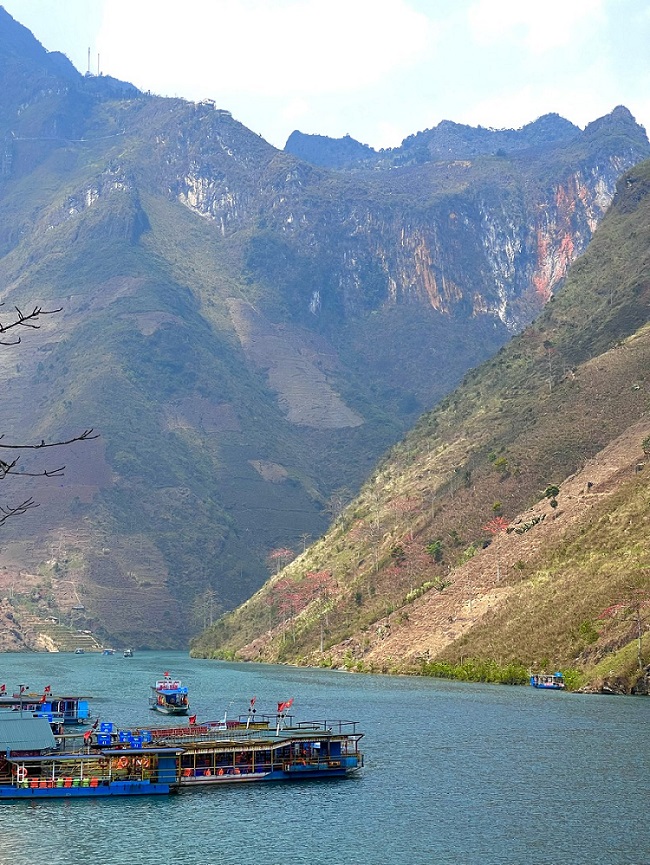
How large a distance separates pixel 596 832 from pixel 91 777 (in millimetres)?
35043

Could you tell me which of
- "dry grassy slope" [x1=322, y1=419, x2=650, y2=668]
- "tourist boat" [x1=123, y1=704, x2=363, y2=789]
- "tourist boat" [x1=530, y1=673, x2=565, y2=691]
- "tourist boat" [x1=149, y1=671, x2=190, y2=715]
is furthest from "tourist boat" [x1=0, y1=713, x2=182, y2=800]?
"dry grassy slope" [x1=322, y1=419, x2=650, y2=668]

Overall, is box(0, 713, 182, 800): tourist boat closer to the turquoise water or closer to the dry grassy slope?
the turquoise water

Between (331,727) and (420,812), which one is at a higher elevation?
(331,727)

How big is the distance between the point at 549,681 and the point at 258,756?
68.4 meters

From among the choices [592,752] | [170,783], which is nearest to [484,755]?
[592,752]

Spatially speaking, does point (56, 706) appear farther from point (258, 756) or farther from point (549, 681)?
point (549, 681)

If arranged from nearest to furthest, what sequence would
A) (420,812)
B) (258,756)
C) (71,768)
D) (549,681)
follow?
(420,812) < (71,768) < (258,756) < (549,681)

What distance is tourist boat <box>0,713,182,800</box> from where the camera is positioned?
90812 mm

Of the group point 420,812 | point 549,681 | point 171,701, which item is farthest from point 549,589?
point 420,812

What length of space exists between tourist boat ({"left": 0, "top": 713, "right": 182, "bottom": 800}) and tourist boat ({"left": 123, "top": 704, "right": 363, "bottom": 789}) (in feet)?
7.77

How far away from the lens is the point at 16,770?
91.6 m

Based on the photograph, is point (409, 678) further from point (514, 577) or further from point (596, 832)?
point (596, 832)

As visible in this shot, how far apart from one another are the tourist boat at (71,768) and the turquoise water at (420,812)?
1.63 meters

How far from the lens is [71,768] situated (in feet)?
306
